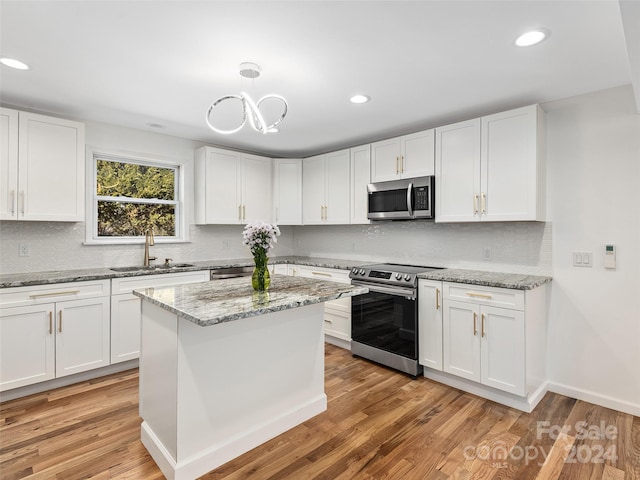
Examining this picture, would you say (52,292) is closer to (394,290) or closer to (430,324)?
(394,290)

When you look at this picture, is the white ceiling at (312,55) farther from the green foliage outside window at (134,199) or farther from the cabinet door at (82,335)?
the cabinet door at (82,335)

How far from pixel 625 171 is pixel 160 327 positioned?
3.36m

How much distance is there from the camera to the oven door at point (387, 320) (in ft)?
10.3

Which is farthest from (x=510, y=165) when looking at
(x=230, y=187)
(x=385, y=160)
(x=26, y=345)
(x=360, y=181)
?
(x=26, y=345)

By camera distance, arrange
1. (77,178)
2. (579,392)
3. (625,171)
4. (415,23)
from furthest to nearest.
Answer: (77,178) → (579,392) → (625,171) → (415,23)

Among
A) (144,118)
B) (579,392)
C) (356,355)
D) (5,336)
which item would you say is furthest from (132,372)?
(579,392)

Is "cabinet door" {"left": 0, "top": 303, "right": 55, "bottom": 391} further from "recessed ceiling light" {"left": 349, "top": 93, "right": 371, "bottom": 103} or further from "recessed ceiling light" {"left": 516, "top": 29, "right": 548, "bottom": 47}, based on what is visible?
"recessed ceiling light" {"left": 516, "top": 29, "right": 548, "bottom": 47}

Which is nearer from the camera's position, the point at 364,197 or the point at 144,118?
the point at 144,118

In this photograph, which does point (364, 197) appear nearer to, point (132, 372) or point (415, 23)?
point (415, 23)

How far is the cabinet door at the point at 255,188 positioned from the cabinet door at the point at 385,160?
59.1 inches

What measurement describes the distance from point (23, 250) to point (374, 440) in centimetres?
334

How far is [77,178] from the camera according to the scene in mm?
3154

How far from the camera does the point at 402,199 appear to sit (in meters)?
3.56

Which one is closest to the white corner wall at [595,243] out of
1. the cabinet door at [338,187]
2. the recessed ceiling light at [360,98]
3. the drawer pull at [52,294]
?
the recessed ceiling light at [360,98]
